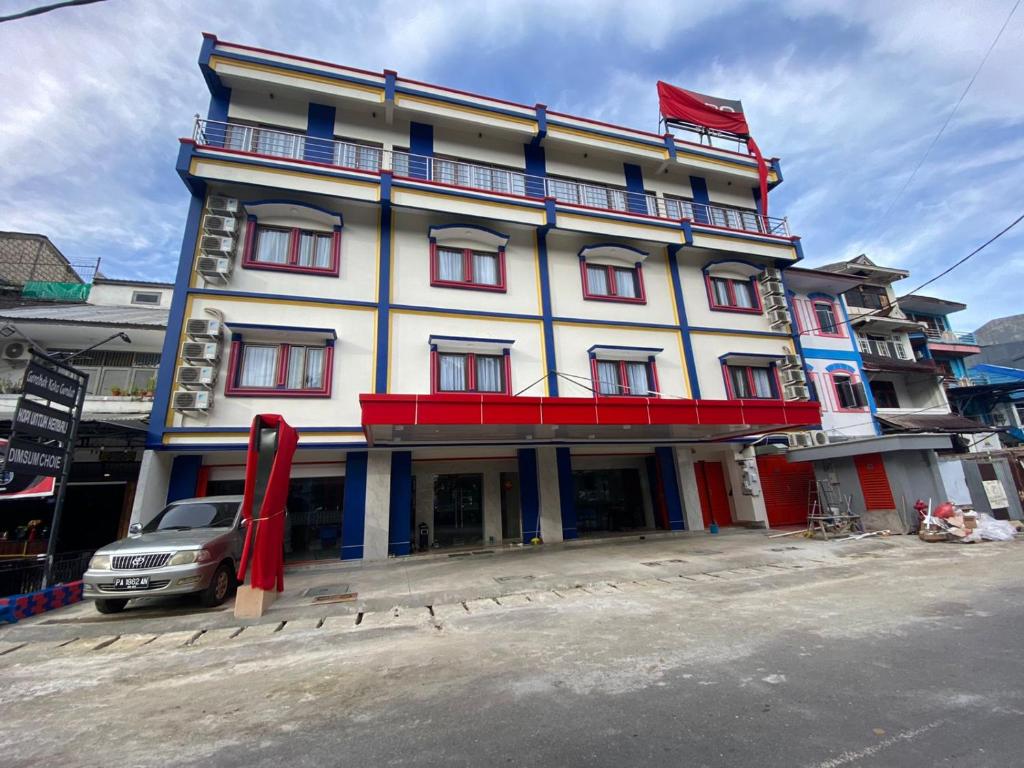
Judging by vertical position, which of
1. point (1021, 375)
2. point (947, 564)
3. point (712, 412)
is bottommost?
point (947, 564)

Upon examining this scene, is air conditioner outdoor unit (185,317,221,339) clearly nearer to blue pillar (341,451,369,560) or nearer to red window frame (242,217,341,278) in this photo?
red window frame (242,217,341,278)

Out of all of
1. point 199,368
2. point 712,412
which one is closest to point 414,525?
point 199,368

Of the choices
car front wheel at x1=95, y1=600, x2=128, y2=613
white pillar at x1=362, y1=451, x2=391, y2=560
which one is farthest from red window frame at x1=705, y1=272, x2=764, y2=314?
car front wheel at x1=95, y1=600, x2=128, y2=613

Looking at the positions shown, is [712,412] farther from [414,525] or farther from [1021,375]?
[1021,375]

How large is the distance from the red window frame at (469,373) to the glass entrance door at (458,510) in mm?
3018

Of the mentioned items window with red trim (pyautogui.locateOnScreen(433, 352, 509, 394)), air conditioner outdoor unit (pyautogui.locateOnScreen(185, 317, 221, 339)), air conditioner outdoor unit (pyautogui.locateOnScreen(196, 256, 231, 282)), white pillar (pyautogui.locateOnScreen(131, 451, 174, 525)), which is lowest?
white pillar (pyautogui.locateOnScreen(131, 451, 174, 525))

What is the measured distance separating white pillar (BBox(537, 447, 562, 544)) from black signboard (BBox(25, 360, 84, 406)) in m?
11.1

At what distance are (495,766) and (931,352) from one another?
34368 mm

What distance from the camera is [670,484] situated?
15.2m

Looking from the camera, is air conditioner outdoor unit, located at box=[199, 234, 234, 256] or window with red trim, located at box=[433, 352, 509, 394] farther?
window with red trim, located at box=[433, 352, 509, 394]

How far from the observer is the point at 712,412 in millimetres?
11195

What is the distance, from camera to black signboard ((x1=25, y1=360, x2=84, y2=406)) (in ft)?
25.3

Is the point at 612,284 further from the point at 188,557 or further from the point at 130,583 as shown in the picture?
the point at 130,583

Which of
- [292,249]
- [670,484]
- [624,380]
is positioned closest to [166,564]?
[292,249]
